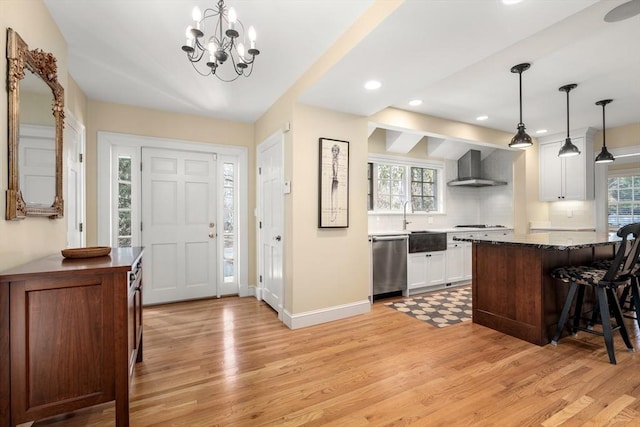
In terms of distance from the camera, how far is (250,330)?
10.1 feet

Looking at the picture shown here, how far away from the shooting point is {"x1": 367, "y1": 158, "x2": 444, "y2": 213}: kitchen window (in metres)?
4.96

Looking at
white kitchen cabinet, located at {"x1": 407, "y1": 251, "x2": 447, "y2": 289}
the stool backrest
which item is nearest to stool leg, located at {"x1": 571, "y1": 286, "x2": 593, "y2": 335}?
the stool backrest

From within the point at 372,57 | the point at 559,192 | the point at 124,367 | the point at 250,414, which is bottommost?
the point at 250,414

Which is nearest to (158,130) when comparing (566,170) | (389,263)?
(389,263)

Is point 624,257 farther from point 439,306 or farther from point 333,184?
point 333,184

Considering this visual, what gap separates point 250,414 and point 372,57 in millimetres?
2551

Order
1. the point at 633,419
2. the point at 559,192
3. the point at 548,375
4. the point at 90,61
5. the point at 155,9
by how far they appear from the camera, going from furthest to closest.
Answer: the point at 559,192 → the point at 90,61 → the point at 548,375 → the point at 155,9 → the point at 633,419

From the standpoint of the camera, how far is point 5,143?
1.51m

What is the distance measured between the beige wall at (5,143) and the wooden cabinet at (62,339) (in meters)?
0.17

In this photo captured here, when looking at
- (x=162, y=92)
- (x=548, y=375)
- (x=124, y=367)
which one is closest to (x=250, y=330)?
(x=124, y=367)

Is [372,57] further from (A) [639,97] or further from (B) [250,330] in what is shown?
(A) [639,97]

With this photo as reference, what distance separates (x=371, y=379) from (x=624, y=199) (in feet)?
30.3

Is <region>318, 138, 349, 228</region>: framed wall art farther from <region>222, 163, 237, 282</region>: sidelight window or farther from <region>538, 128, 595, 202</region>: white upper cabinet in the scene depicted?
<region>538, 128, 595, 202</region>: white upper cabinet

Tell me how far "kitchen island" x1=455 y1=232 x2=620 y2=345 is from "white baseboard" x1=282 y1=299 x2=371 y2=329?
1.23 m
